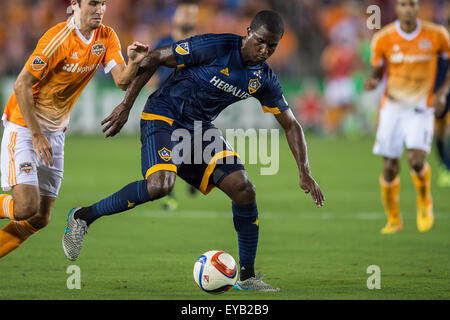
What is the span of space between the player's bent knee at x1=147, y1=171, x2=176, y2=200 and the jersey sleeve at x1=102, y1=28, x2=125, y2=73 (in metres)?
1.11

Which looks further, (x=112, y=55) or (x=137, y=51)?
(x=112, y=55)

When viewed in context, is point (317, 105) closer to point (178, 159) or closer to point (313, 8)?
point (313, 8)

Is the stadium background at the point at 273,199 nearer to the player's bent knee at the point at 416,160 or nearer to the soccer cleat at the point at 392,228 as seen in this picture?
the soccer cleat at the point at 392,228

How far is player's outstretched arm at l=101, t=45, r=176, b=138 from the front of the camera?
6.47 meters

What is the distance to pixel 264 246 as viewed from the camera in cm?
879

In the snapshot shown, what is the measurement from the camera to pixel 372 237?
9.42 meters

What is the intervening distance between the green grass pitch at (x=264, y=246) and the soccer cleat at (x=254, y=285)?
164 mm

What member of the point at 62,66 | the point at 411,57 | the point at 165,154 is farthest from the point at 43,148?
the point at 411,57

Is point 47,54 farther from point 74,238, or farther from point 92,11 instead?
point 74,238

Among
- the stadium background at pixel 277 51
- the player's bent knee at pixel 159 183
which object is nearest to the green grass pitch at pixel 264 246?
the player's bent knee at pixel 159 183

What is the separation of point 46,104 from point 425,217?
5327 millimetres

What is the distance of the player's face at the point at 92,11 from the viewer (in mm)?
6453

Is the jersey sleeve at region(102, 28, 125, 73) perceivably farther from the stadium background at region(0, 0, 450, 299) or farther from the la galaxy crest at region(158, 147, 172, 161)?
the stadium background at region(0, 0, 450, 299)

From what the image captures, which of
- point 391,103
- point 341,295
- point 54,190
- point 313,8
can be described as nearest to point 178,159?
point 54,190
